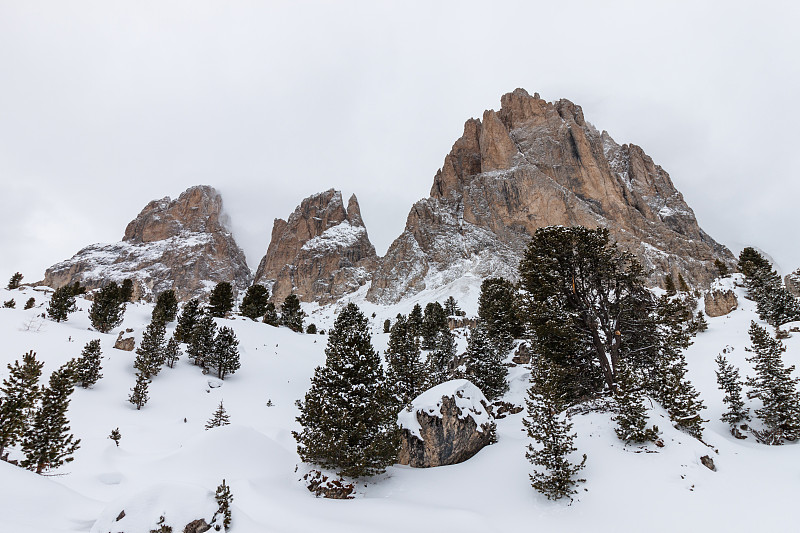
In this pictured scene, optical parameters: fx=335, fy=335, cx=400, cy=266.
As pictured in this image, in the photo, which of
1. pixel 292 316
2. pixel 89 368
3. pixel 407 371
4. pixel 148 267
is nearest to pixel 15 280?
pixel 292 316

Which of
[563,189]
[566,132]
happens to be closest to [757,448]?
[563,189]

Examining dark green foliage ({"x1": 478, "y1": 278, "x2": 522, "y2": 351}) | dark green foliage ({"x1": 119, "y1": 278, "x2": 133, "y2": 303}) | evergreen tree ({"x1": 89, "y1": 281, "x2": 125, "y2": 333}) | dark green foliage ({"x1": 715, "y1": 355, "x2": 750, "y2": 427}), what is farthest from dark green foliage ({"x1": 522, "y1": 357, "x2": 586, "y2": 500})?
dark green foliage ({"x1": 119, "y1": 278, "x2": 133, "y2": 303})

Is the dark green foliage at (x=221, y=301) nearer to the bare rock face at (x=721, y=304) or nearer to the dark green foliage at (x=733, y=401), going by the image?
the dark green foliage at (x=733, y=401)

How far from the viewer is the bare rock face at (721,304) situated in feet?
118

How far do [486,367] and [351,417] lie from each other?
15125 millimetres

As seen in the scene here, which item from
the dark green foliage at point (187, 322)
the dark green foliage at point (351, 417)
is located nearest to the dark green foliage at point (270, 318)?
the dark green foliage at point (187, 322)

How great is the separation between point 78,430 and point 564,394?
82.2 ft

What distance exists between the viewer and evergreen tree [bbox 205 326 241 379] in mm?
30297

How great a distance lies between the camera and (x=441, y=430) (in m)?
14.7

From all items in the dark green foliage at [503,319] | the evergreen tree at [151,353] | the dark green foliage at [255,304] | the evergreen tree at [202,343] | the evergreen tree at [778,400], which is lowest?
the evergreen tree at [778,400]

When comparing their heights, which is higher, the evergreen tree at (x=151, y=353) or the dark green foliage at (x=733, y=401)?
the evergreen tree at (x=151, y=353)

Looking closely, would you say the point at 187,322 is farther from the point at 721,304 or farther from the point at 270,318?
the point at 721,304

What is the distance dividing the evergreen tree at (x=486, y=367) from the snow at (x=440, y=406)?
866 cm

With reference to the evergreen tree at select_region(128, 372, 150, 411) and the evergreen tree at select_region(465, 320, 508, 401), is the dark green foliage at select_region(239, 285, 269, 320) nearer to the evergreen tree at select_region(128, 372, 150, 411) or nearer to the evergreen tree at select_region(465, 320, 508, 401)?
the evergreen tree at select_region(128, 372, 150, 411)
